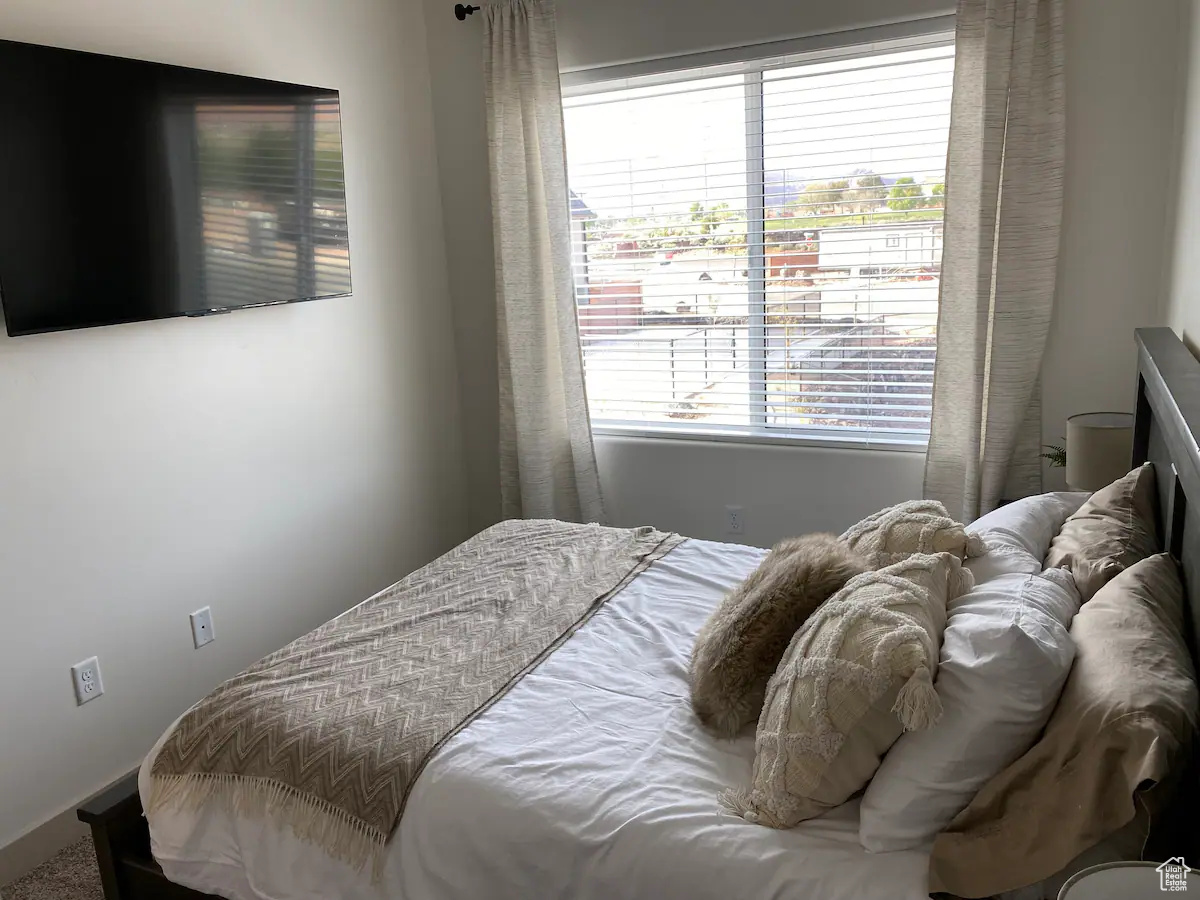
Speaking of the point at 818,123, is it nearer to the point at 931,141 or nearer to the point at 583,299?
the point at 931,141

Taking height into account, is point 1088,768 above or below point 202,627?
above

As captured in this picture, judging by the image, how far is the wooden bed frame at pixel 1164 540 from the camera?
4.32 ft

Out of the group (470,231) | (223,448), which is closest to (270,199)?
(223,448)

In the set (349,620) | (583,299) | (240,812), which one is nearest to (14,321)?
(349,620)

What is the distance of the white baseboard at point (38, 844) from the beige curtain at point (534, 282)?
78.0 inches

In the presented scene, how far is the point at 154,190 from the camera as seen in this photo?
2.66 metres

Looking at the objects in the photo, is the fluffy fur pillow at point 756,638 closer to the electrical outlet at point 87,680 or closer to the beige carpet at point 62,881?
the beige carpet at point 62,881

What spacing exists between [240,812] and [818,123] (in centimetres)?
294

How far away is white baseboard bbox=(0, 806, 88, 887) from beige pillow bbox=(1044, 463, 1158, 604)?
8.27ft

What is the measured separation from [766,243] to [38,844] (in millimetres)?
3071

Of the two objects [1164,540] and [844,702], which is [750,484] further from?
[844,702]

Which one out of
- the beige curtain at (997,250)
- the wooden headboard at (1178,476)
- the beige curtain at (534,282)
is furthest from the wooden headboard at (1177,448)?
the beige curtain at (534,282)

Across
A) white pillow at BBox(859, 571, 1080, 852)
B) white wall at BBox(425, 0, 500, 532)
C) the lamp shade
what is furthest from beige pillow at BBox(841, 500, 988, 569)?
white wall at BBox(425, 0, 500, 532)

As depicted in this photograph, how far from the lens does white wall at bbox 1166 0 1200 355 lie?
223 cm
